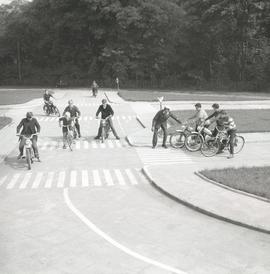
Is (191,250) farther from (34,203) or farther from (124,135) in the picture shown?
(124,135)

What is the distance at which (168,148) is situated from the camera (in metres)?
19.3

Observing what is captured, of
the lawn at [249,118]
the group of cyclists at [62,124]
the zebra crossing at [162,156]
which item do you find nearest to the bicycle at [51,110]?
the lawn at [249,118]

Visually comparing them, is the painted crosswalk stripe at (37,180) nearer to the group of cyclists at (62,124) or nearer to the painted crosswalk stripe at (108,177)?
the group of cyclists at (62,124)

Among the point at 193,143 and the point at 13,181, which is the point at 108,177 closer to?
the point at 13,181

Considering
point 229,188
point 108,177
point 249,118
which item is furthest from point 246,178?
point 249,118

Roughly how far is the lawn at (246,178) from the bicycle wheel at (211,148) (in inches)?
109

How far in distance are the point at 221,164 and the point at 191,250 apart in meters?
7.67

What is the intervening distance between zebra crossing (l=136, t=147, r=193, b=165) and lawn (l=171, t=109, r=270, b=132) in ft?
18.8

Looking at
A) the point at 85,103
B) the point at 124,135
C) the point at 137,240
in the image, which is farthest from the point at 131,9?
the point at 137,240

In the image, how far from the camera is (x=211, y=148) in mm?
18344

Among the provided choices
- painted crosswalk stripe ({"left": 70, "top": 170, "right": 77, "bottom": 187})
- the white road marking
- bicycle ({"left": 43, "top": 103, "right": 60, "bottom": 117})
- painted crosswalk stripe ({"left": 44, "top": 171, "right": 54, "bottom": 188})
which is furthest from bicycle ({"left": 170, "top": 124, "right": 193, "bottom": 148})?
bicycle ({"left": 43, "top": 103, "right": 60, "bottom": 117})

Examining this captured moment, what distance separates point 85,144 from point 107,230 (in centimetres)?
1058

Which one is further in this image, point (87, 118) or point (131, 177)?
point (87, 118)

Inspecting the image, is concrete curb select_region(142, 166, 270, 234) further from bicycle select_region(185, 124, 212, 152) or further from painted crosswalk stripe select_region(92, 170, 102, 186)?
bicycle select_region(185, 124, 212, 152)
